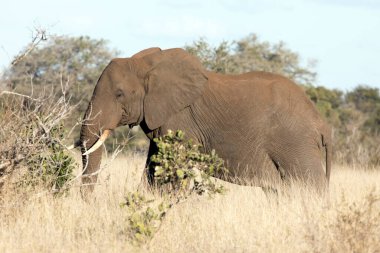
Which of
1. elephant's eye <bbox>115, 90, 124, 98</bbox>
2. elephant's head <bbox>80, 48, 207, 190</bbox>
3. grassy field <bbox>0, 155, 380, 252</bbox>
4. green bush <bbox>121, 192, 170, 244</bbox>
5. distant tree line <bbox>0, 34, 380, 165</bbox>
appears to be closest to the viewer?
grassy field <bbox>0, 155, 380, 252</bbox>

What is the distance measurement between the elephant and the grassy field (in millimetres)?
1221

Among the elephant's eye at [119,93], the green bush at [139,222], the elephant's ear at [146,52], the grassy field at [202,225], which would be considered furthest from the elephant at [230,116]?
the green bush at [139,222]

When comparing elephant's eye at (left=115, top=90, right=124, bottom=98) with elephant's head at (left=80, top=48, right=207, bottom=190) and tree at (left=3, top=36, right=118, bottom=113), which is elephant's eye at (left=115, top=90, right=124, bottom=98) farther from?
tree at (left=3, top=36, right=118, bottom=113)

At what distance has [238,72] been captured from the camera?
24266 mm

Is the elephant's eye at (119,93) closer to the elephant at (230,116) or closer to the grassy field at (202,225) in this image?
the elephant at (230,116)

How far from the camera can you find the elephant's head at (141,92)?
1066 centimetres

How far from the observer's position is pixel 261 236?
7598mm

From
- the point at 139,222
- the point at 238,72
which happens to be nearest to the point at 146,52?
the point at 139,222

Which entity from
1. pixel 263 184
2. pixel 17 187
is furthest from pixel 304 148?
pixel 17 187

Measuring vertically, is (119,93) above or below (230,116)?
above

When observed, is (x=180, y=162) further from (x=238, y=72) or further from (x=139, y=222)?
(x=238, y=72)

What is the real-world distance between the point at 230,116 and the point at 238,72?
1325 centimetres

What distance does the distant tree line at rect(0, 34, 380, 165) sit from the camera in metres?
20.8

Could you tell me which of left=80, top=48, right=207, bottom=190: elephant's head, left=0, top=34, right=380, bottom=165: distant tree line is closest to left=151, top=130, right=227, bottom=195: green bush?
left=80, top=48, right=207, bottom=190: elephant's head
